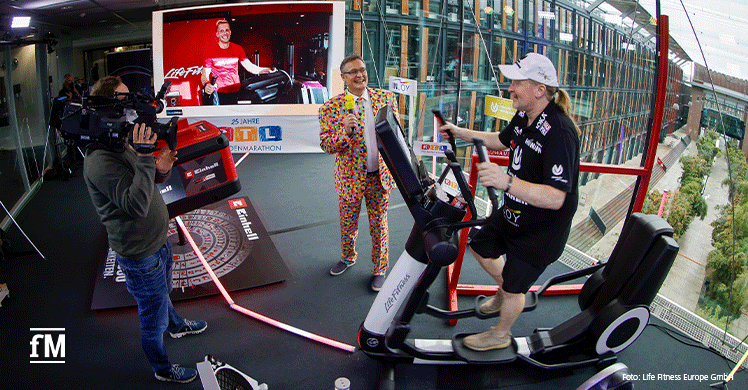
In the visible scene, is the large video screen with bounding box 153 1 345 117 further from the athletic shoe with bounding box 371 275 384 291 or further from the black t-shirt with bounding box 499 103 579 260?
the black t-shirt with bounding box 499 103 579 260

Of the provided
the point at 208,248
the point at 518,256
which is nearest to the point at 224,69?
the point at 208,248

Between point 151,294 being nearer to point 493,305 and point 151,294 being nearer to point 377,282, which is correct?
point 377,282

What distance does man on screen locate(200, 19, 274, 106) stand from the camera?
230 inches

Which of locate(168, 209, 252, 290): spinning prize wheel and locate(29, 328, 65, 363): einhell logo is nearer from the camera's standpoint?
locate(29, 328, 65, 363): einhell logo

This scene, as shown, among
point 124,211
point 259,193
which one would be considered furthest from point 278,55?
point 124,211

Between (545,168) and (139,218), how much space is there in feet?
5.61

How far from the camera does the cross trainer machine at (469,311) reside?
6.12 ft

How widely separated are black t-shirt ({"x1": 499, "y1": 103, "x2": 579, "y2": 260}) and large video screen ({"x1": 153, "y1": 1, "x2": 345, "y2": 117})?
4.20 metres

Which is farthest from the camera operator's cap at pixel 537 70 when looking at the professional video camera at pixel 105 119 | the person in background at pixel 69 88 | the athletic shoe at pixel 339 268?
the person in background at pixel 69 88

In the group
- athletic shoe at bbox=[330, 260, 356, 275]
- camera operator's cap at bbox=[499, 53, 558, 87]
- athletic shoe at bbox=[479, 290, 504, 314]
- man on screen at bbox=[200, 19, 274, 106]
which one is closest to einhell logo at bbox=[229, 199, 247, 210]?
athletic shoe at bbox=[330, 260, 356, 275]

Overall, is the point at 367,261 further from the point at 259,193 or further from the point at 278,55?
the point at 278,55

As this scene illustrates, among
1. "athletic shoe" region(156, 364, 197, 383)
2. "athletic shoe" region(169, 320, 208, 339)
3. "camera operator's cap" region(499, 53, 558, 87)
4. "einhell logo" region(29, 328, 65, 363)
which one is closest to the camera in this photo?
"camera operator's cap" region(499, 53, 558, 87)

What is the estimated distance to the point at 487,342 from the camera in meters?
2.21

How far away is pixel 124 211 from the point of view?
175 cm
